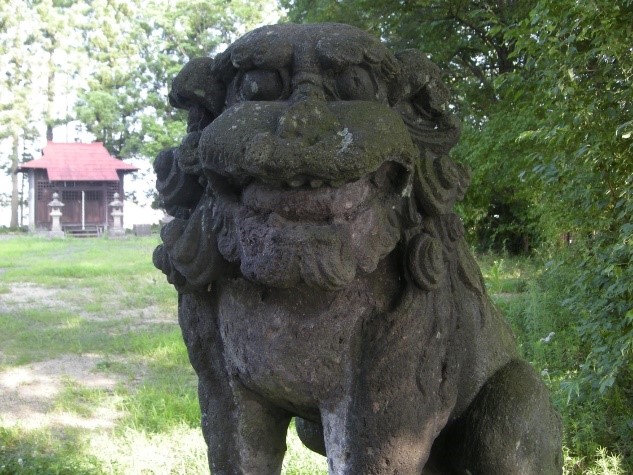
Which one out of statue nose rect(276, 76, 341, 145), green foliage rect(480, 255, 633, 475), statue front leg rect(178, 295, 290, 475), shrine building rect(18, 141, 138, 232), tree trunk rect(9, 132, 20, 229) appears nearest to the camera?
statue nose rect(276, 76, 341, 145)

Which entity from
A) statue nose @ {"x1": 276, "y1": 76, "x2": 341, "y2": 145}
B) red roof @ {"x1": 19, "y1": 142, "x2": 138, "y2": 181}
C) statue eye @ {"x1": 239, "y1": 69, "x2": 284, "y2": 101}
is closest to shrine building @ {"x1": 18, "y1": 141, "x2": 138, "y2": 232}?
red roof @ {"x1": 19, "y1": 142, "x2": 138, "y2": 181}

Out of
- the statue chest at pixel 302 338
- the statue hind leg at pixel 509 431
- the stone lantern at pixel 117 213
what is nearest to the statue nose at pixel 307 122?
the statue chest at pixel 302 338

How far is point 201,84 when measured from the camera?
1.19 meters

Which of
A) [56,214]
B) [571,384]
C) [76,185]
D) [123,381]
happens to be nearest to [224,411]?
[571,384]

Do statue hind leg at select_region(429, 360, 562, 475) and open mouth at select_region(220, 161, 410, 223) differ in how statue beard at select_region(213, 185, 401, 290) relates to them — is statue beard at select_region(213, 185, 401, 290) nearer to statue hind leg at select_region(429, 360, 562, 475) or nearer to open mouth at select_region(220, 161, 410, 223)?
open mouth at select_region(220, 161, 410, 223)

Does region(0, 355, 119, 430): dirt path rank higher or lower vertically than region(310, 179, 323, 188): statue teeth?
lower

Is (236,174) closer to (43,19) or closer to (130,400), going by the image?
(130,400)

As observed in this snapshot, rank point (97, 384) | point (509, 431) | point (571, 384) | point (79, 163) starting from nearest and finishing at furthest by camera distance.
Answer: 1. point (509, 431)
2. point (571, 384)
3. point (97, 384)
4. point (79, 163)

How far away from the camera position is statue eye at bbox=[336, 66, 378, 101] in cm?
112

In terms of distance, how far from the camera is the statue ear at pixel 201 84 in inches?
46.7

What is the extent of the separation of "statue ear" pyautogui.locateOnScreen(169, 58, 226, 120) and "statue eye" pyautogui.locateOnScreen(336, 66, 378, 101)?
8.9 inches

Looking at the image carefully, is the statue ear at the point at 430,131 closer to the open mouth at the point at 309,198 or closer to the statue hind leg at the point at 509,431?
the open mouth at the point at 309,198

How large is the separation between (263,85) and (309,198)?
23 centimetres

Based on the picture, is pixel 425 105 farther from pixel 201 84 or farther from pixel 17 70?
pixel 17 70
